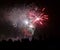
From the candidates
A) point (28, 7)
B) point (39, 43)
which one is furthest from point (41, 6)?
→ point (39, 43)

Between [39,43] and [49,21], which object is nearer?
[39,43]

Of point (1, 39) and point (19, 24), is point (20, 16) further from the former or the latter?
point (1, 39)

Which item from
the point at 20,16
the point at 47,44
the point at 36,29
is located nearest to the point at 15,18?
the point at 20,16

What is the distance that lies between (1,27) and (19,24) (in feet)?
8.56

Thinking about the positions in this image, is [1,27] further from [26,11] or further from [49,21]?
[49,21]

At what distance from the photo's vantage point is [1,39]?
38.7 m

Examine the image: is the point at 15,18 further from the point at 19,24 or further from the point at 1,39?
the point at 1,39

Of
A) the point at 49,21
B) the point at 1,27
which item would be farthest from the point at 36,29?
the point at 1,27

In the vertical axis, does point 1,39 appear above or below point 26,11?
below

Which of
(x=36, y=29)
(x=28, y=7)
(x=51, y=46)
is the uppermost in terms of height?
(x=28, y=7)

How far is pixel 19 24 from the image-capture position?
3838cm

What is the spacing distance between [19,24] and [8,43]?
3.21 metres

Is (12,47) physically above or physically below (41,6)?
below

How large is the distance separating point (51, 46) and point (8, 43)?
5.95 meters
